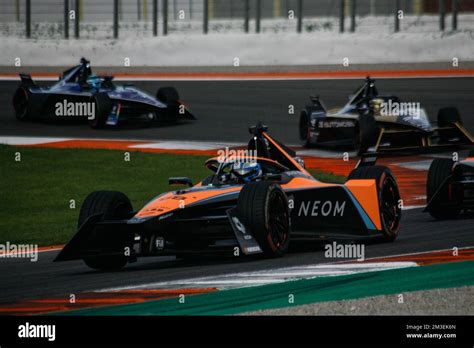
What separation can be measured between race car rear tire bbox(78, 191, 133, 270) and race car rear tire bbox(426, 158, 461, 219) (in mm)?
4418

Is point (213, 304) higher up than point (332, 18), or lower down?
lower down

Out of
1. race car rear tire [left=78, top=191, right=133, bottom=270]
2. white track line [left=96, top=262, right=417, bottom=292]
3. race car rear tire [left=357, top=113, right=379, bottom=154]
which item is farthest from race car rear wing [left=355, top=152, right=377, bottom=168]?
race car rear tire [left=357, top=113, right=379, bottom=154]

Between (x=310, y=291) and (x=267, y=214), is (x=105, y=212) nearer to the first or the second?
(x=267, y=214)

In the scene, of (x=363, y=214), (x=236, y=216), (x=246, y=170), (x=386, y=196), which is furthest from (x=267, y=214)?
(x=386, y=196)

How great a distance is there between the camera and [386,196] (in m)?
13.0

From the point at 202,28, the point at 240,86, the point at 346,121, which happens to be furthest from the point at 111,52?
the point at 346,121

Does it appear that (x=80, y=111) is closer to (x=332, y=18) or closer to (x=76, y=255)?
(x=332, y=18)

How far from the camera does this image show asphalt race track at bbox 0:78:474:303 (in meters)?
11.2

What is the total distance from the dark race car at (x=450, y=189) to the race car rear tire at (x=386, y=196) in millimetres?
1623

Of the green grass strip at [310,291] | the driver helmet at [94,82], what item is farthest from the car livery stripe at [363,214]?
the driver helmet at [94,82]

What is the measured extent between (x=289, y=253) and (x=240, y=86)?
20905 mm

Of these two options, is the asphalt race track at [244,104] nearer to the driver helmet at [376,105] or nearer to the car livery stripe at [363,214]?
the driver helmet at [376,105]

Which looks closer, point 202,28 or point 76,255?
point 76,255

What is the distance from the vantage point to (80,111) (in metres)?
27.6
